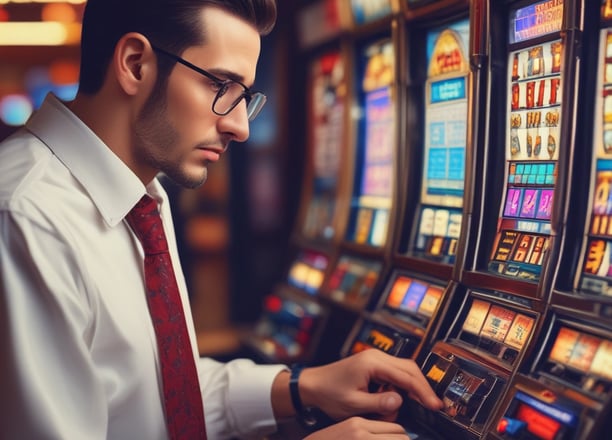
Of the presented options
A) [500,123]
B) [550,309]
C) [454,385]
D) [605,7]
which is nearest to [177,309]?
[454,385]

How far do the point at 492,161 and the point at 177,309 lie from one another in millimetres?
1013

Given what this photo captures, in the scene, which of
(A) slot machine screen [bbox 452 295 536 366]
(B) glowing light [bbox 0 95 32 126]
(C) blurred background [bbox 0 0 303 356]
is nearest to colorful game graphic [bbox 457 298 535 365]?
(A) slot machine screen [bbox 452 295 536 366]

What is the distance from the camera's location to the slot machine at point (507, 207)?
66.2 inches

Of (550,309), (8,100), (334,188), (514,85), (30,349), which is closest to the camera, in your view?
(30,349)

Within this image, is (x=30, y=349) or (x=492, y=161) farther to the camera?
(x=492, y=161)

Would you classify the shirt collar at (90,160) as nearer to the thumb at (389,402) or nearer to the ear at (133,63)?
the ear at (133,63)

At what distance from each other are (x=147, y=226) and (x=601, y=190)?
114cm

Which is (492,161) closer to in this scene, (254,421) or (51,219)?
(254,421)

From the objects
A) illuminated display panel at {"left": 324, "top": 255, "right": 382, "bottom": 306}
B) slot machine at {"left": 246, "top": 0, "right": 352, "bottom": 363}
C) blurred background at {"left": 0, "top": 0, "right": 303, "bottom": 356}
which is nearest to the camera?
Answer: illuminated display panel at {"left": 324, "top": 255, "right": 382, "bottom": 306}

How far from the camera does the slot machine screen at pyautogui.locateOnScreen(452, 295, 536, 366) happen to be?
1693mm

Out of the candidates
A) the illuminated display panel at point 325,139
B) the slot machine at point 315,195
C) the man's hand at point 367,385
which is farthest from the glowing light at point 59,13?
the man's hand at point 367,385

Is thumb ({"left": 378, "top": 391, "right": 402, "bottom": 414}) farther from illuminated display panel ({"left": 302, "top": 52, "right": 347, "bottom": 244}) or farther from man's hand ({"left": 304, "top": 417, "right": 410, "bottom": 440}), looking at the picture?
illuminated display panel ({"left": 302, "top": 52, "right": 347, "bottom": 244})

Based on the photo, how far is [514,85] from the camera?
1921 millimetres

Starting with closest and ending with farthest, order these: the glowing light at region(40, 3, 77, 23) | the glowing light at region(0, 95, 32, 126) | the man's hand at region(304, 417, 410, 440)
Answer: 1. the man's hand at region(304, 417, 410, 440)
2. the glowing light at region(40, 3, 77, 23)
3. the glowing light at region(0, 95, 32, 126)
